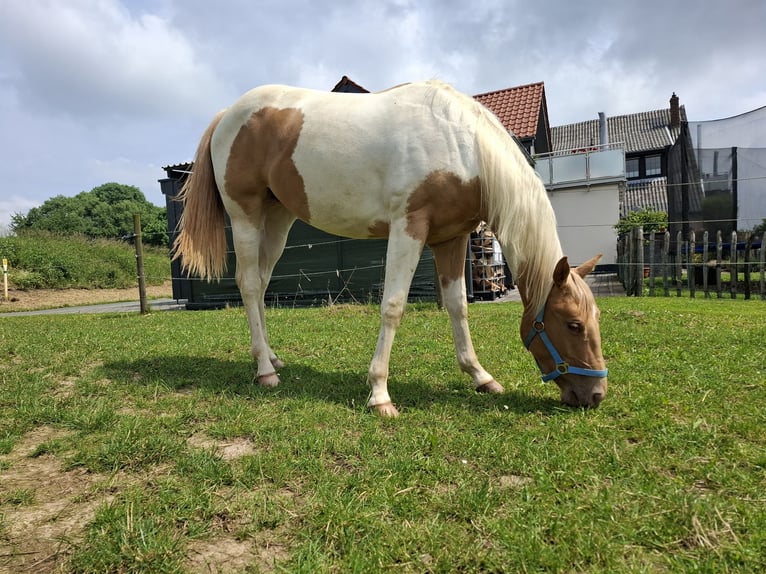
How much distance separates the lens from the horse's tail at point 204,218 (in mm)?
3682

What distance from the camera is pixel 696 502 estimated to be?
4.75ft

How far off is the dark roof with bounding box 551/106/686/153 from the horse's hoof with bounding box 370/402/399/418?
3771cm

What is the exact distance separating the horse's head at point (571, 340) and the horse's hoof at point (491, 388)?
14.7 inches

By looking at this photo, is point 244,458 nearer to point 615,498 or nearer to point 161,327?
point 615,498

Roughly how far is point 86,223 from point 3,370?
146ft

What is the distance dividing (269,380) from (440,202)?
5.44ft

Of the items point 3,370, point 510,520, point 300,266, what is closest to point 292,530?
point 510,520

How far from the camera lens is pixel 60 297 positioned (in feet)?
54.5

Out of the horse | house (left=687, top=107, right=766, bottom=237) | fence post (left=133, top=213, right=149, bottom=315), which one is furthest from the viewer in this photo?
house (left=687, top=107, right=766, bottom=237)

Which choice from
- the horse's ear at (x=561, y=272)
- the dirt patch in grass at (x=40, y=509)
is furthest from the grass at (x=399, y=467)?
the horse's ear at (x=561, y=272)

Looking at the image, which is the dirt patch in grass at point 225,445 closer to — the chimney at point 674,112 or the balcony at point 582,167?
the balcony at point 582,167

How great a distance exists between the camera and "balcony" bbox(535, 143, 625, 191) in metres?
16.1

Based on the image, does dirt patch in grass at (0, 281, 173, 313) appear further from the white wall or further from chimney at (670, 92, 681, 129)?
chimney at (670, 92, 681, 129)

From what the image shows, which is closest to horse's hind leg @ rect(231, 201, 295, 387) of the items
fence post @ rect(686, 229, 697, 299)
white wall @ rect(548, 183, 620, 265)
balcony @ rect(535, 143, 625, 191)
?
fence post @ rect(686, 229, 697, 299)
